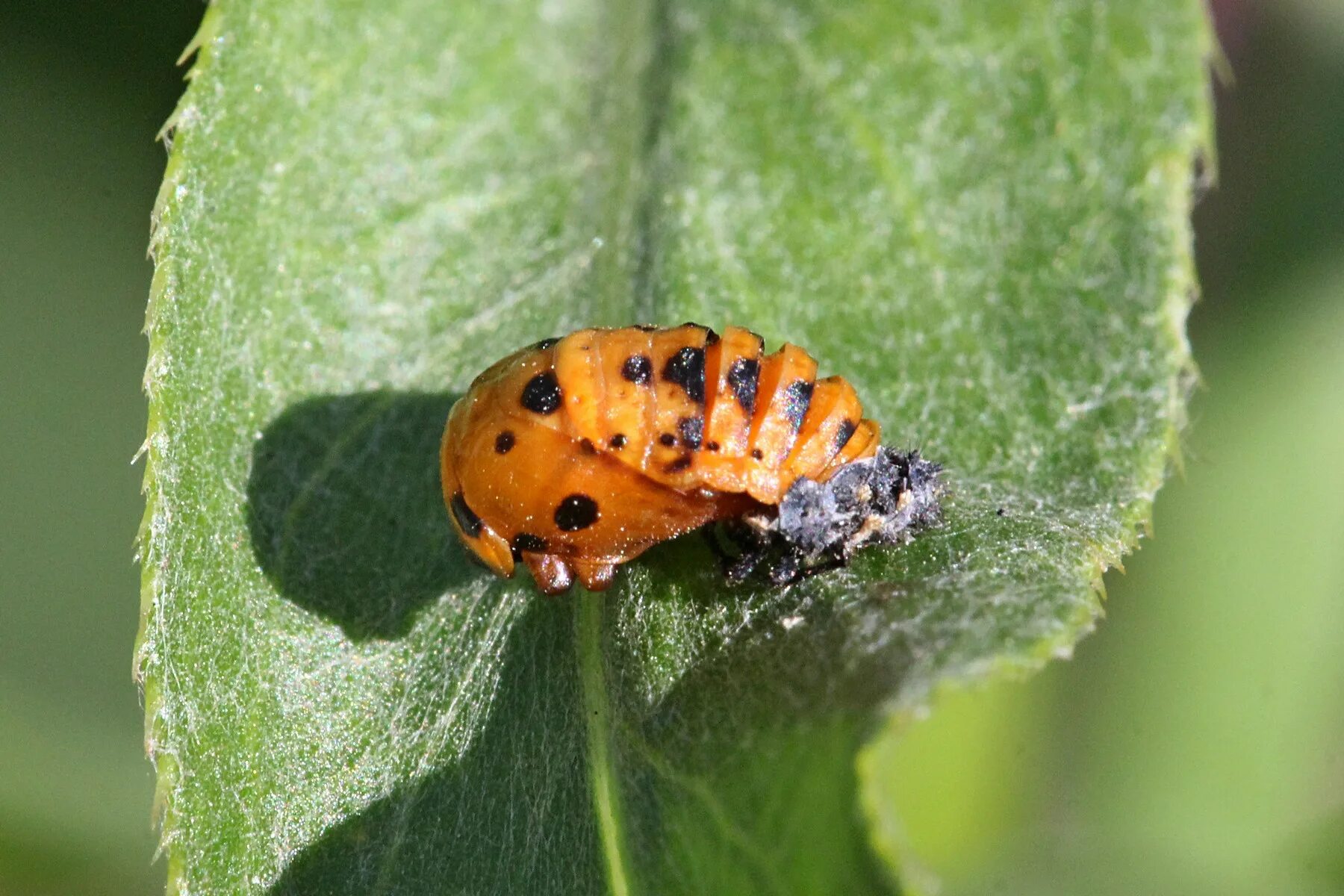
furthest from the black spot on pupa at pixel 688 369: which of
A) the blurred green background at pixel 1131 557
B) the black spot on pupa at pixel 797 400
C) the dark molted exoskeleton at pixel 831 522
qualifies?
the blurred green background at pixel 1131 557

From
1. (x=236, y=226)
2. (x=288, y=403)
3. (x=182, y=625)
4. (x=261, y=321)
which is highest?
(x=236, y=226)

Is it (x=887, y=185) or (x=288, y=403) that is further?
(x=887, y=185)

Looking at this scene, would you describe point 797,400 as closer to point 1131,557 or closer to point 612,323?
point 612,323

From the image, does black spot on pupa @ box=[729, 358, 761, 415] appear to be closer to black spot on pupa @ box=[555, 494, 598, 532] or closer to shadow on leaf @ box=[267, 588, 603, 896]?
black spot on pupa @ box=[555, 494, 598, 532]

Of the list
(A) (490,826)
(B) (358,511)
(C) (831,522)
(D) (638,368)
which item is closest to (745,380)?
(D) (638,368)

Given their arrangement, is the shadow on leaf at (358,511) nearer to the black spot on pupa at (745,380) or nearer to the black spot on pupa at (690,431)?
the black spot on pupa at (690,431)

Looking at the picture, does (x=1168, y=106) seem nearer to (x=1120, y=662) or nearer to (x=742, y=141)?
(x=742, y=141)

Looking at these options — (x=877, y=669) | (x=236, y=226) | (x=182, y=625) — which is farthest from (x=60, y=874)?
(x=877, y=669)
